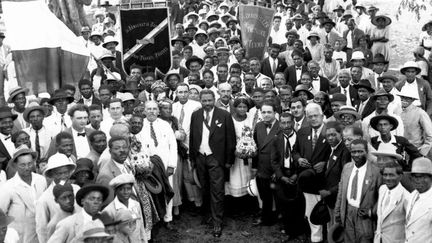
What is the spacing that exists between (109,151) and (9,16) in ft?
11.2

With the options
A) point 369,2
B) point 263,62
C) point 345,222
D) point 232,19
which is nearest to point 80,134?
point 345,222

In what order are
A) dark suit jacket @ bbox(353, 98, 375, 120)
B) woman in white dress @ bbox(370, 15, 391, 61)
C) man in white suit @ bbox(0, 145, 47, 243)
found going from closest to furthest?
man in white suit @ bbox(0, 145, 47, 243) < dark suit jacket @ bbox(353, 98, 375, 120) < woman in white dress @ bbox(370, 15, 391, 61)

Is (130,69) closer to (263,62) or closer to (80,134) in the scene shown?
(80,134)

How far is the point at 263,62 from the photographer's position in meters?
13.4

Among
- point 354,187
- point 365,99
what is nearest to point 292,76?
point 365,99

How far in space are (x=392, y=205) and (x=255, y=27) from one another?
728cm

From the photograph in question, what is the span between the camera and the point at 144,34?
10.2 meters

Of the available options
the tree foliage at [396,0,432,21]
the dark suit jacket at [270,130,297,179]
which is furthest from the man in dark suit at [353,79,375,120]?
the tree foliage at [396,0,432,21]

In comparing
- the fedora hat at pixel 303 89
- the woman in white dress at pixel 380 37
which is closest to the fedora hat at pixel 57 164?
the fedora hat at pixel 303 89

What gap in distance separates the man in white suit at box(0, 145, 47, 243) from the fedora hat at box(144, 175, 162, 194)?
63.8 inches

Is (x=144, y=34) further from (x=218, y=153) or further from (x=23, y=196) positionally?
(x=23, y=196)

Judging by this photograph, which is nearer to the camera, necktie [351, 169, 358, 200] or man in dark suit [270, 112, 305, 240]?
necktie [351, 169, 358, 200]

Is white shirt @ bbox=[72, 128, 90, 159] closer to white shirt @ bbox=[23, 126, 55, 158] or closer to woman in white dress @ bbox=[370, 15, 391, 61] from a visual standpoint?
white shirt @ bbox=[23, 126, 55, 158]

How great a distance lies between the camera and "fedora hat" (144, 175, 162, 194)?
833 cm
